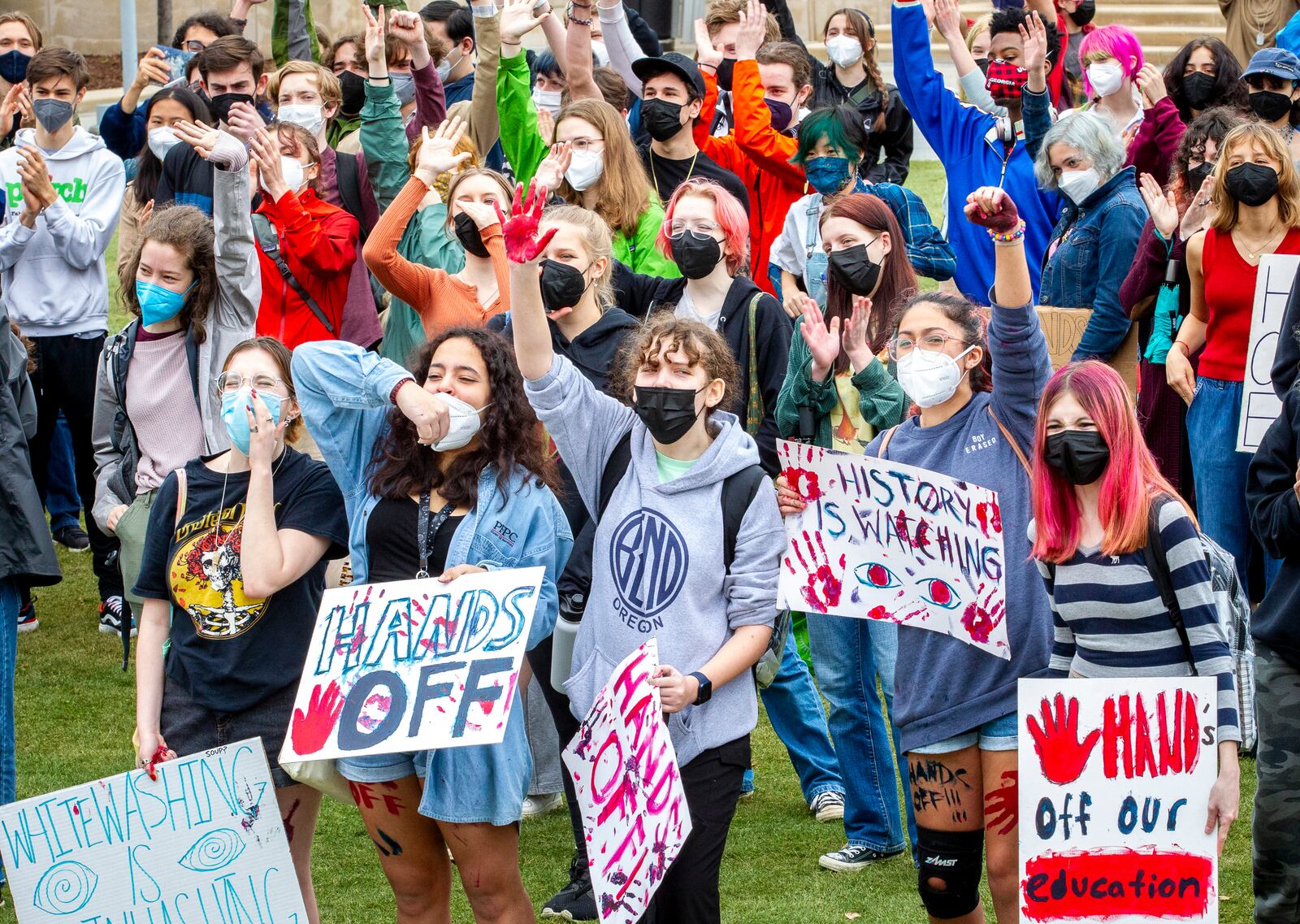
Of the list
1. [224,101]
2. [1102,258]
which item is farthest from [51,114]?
[1102,258]

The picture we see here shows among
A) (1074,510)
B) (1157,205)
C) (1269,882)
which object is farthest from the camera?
(1157,205)

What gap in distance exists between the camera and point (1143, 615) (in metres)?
4.28

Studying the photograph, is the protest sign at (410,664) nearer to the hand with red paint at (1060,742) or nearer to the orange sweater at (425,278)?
the hand with red paint at (1060,742)

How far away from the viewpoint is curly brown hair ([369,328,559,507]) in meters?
4.74

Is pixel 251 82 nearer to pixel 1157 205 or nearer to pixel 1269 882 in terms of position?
pixel 1157 205

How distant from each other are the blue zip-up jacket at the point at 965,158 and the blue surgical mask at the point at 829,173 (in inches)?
40.0

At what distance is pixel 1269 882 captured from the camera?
4695 millimetres

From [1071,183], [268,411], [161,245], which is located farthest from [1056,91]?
[268,411]

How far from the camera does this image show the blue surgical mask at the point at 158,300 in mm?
6246

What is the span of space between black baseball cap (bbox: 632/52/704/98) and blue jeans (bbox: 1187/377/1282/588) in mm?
2674

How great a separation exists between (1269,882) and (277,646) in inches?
113

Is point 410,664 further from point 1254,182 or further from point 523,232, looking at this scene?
point 1254,182

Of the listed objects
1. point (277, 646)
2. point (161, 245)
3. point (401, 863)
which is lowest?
point (401, 863)

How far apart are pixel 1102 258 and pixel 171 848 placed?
16.4 ft
